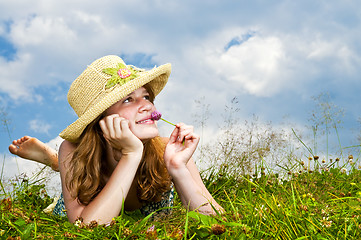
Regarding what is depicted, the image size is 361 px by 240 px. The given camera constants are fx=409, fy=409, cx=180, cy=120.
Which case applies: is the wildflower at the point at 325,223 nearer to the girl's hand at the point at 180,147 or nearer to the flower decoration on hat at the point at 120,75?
the girl's hand at the point at 180,147

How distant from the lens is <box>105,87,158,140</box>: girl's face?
11.3ft

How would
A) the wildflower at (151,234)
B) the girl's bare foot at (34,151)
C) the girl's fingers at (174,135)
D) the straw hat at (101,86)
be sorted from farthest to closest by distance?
the girl's bare foot at (34,151), the girl's fingers at (174,135), the straw hat at (101,86), the wildflower at (151,234)

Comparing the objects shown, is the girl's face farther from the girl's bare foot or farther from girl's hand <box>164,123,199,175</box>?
the girl's bare foot

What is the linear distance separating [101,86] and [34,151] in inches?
88.2

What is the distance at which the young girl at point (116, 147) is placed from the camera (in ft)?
10.8

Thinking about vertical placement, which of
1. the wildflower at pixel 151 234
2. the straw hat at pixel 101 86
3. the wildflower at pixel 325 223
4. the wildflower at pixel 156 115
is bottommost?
the wildflower at pixel 325 223

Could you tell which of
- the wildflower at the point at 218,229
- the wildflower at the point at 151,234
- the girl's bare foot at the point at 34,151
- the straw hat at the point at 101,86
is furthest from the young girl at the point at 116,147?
the girl's bare foot at the point at 34,151

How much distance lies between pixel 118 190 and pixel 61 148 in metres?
0.94

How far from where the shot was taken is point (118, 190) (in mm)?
3271

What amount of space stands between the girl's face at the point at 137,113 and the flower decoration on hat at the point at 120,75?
5.3 inches

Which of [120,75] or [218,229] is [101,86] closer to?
[120,75]

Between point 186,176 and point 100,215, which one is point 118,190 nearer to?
point 100,215

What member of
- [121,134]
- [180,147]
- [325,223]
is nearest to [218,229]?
[325,223]

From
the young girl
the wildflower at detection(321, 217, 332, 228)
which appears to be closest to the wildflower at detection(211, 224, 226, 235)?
the wildflower at detection(321, 217, 332, 228)
